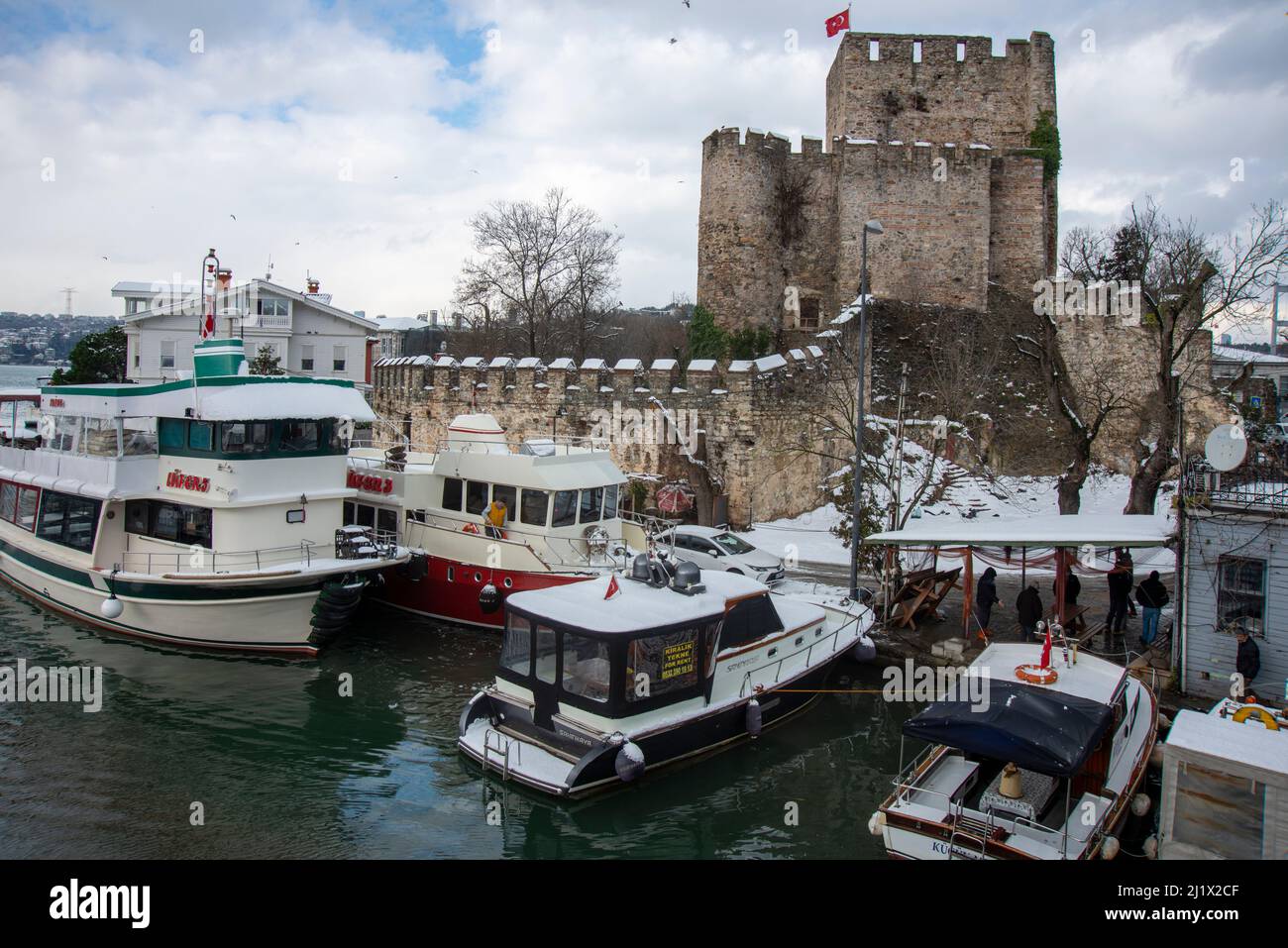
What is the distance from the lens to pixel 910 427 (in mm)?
25547

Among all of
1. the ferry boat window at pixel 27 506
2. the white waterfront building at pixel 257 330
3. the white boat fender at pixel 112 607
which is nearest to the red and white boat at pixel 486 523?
the white boat fender at pixel 112 607

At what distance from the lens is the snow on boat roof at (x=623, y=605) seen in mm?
11734

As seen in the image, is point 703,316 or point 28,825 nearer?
point 28,825

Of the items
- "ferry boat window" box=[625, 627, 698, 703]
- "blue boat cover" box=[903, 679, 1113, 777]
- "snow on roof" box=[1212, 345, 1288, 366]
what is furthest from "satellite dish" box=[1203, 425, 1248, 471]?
"snow on roof" box=[1212, 345, 1288, 366]

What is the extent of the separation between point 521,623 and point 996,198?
2347cm

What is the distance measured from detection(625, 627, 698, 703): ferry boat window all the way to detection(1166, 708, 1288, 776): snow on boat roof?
5361 mm

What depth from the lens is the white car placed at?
716 inches

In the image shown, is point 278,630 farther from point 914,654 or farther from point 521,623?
point 914,654

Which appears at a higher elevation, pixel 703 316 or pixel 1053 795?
pixel 703 316

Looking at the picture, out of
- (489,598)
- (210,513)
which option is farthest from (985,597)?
(210,513)

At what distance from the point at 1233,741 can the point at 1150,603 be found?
20.7 feet

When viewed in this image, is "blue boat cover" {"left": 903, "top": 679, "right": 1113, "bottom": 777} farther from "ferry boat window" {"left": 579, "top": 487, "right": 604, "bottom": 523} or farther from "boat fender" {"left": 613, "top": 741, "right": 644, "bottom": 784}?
"ferry boat window" {"left": 579, "top": 487, "right": 604, "bottom": 523}

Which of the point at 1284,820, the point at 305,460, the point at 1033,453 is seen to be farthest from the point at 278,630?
the point at 1033,453

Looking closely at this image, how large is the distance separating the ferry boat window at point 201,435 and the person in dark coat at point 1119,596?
588 inches
